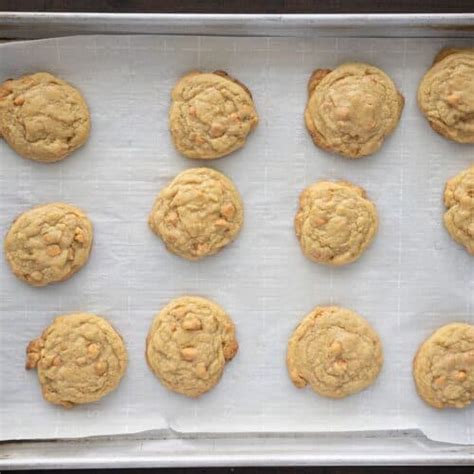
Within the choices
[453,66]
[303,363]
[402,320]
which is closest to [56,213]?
[303,363]

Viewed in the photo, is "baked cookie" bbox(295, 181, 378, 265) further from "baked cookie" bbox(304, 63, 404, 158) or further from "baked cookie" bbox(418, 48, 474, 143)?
"baked cookie" bbox(418, 48, 474, 143)

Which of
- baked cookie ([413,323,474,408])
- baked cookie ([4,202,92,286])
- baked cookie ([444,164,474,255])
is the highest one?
baked cookie ([444,164,474,255])

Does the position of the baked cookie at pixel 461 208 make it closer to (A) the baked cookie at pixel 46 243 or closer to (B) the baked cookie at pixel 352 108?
(B) the baked cookie at pixel 352 108

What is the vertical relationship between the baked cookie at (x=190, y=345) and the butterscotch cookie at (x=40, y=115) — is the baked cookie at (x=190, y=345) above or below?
below

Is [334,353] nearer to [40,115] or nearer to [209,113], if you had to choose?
[209,113]

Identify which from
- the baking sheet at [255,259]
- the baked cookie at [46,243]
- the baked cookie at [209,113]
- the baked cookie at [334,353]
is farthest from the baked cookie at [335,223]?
the baked cookie at [46,243]

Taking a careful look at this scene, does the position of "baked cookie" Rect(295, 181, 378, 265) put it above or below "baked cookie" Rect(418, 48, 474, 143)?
below

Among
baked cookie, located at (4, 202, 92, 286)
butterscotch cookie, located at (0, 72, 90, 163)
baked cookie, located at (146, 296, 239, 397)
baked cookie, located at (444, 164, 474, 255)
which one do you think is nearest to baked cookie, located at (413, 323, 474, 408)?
baked cookie, located at (444, 164, 474, 255)
